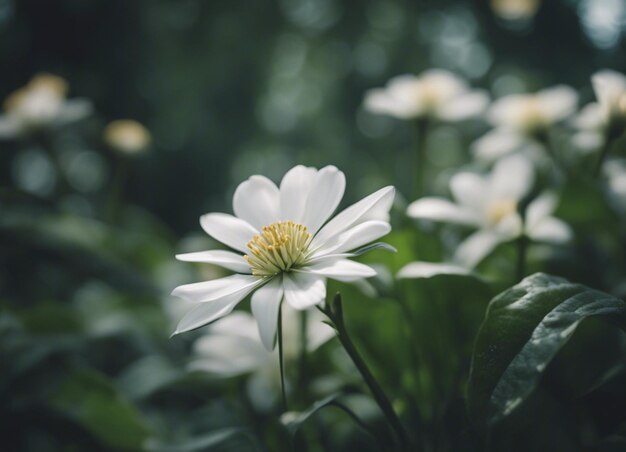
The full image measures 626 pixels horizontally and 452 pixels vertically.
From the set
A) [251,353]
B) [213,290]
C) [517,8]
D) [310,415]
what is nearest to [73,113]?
[251,353]

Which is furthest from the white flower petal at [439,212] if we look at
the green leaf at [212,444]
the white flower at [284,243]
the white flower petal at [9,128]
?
the white flower petal at [9,128]

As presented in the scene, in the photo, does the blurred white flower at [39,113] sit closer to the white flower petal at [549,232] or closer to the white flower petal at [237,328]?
the white flower petal at [237,328]

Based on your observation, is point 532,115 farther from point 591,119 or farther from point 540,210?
point 540,210

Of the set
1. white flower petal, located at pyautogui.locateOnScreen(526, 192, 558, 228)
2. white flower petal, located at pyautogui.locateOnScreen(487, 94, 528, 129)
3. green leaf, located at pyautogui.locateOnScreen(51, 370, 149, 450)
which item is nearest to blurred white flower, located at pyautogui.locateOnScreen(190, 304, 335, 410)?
green leaf, located at pyautogui.locateOnScreen(51, 370, 149, 450)

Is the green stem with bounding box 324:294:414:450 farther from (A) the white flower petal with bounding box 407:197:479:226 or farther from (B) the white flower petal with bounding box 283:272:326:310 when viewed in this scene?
(A) the white flower petal with bounding box 407:197:479:226

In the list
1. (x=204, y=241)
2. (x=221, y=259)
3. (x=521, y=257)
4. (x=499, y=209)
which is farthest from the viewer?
(x=204, y=241)

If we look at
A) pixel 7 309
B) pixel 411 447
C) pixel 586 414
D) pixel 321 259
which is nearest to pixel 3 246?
pixel 7 309

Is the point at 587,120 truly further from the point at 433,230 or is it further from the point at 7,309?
the point at 7,309
